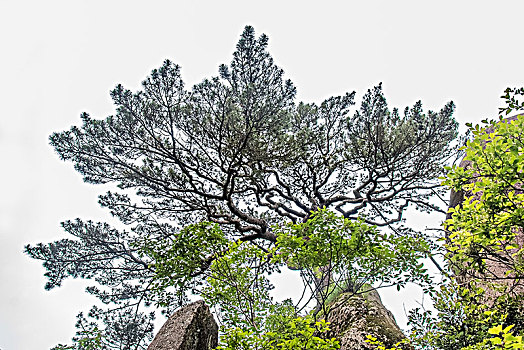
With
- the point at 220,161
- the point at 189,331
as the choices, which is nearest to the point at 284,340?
the point at 189,331

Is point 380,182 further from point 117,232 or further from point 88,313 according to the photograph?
point 88,313

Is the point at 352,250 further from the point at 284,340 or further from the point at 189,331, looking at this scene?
the point at 189,331

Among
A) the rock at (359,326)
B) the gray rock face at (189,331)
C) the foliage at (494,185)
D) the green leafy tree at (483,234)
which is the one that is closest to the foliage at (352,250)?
the green leafy tree at (483,234)

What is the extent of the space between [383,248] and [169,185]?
4.30 m

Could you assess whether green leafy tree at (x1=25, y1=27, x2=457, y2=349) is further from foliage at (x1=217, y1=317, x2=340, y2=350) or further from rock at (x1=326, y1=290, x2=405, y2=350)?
foliage at (x1=217, y1=317, x2=340, y2=350)

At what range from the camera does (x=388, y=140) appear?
628 centimetres

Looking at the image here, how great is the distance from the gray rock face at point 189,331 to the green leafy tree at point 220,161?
461 mm

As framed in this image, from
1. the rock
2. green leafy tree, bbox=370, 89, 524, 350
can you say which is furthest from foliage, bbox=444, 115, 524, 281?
the rock

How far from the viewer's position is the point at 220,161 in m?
6.17

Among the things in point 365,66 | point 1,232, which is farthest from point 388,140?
point 1,232

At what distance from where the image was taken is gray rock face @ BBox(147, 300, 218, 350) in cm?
392

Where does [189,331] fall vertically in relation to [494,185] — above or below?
below

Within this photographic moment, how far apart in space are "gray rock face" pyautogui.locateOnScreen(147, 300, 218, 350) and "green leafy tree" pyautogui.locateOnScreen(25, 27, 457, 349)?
18.1 inches

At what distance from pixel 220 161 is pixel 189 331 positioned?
121 inches
